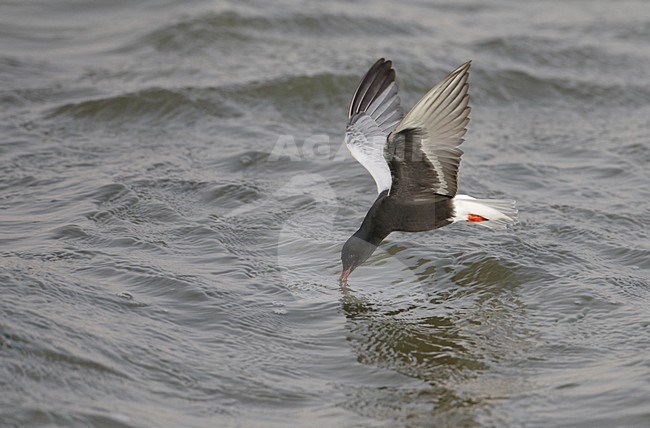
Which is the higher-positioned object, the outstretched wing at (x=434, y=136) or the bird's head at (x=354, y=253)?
the outstretched wing at (x=434, y=136)

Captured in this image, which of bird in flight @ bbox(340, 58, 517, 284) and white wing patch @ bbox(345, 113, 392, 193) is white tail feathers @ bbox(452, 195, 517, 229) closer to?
bird in flight @ bbox(340, 58, 517, 284)

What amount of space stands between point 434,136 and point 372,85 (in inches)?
38.8

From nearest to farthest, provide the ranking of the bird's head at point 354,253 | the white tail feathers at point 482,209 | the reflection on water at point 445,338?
the reflection on water at point 445,338, the white tail feathers at point 482,209, the bird's head at point 354,253

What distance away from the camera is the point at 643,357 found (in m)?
5.11

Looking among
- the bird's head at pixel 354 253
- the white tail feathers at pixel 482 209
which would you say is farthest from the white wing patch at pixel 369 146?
the white tail feathers at pixel 482 209

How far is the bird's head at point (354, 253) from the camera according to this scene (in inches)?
236

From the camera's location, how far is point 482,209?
5.82 metres

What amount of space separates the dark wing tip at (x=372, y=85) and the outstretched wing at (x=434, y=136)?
2.63ft

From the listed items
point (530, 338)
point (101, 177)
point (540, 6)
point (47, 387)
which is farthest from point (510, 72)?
point (47, 387)

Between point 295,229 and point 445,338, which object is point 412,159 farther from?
point 295,229

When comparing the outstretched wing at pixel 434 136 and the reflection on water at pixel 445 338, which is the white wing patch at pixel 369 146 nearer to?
the outstretched wing at pixel 434 136

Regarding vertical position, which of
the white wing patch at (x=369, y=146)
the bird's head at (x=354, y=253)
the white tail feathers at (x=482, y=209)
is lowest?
the bird's head at (x=354, y=253)

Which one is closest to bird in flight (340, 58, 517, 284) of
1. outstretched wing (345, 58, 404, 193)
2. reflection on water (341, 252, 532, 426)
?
outstretched wing (345, 58, 404, 193)

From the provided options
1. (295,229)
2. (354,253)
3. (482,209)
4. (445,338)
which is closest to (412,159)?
(482,209)
